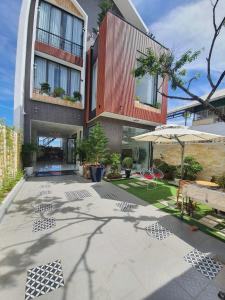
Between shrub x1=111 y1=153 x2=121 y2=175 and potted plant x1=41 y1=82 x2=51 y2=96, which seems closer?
shrub x1=111 y1=153 x2=121 y2=175

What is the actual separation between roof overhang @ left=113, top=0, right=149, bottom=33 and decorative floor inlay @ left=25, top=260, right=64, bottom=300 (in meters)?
18.3

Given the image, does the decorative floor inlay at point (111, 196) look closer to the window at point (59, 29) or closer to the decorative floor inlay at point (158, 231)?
the decorative floor inlay at point (158, 231)

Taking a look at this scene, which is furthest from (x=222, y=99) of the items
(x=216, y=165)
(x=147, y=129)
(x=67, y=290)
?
(x=67, y=290)

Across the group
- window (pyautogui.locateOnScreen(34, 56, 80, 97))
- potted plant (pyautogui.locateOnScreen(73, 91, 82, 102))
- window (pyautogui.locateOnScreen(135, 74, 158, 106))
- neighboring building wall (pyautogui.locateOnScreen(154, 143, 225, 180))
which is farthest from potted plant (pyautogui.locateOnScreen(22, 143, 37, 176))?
neighboring building wall (pyautogui.locateOnScreen(154, 143, 225, 180))

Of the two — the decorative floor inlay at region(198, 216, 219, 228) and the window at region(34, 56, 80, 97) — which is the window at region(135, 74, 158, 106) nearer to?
the window at region(34, 56, 80, 97)

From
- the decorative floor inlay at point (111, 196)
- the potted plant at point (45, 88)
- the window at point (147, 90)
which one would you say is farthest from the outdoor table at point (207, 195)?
the potted plant at point (45, 88)

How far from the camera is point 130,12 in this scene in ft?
49.6

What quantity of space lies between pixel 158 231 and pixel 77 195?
3.53 m

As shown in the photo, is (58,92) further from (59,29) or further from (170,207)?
(170,207)

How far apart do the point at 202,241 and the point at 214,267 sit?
2.54 ft

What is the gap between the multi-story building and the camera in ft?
32.1

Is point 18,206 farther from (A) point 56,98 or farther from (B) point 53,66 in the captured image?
(B) point 53,66

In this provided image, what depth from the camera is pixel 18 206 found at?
200 inches

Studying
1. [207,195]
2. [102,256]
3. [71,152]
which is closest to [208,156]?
[207,195]
